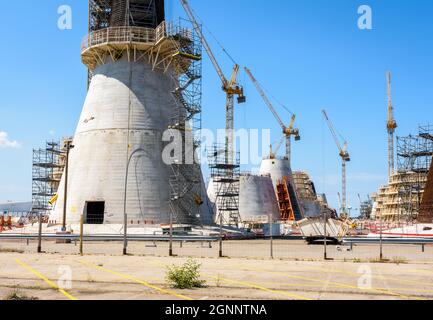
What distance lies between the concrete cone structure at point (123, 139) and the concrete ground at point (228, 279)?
22.6 m

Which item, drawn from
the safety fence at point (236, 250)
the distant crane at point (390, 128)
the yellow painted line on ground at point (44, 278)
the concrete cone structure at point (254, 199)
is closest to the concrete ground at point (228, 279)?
the yellow painted line on ground at point (44, 278)

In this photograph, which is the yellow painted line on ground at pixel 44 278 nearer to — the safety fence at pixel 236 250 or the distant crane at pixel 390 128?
the safety fence at pixel 236 250

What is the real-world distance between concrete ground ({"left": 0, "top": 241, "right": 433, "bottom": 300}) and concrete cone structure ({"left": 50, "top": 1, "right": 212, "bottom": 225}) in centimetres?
2257

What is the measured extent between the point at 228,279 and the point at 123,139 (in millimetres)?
33287

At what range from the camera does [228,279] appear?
15805 millimetres

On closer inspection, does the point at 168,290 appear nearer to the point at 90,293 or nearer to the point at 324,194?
the point at 90,293

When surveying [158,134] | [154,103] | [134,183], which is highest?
[154,103]

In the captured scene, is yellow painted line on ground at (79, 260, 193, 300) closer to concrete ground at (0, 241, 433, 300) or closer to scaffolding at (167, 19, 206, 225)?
concrete ground at (0, 241, 433, 300)

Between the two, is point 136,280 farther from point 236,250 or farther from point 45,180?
point 45,180

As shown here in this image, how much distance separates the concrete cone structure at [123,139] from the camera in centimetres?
4572

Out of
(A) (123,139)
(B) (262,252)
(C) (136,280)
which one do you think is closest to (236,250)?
(B) (262,252)

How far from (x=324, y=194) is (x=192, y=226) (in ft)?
467
